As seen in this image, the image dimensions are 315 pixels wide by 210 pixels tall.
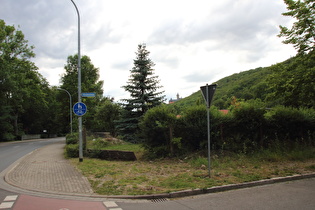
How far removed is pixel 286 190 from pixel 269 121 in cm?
591

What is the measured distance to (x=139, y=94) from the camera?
19.3m

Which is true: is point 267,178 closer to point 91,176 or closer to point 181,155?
point 181,155

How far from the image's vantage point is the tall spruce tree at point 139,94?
18.8m

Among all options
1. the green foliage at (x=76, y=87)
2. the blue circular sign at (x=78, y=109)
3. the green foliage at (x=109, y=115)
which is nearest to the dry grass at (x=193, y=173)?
the blue circular sign at (x=78, y=109)

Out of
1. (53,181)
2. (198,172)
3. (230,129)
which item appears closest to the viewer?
(53,181)

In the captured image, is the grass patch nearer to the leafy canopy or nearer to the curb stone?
the curb stone

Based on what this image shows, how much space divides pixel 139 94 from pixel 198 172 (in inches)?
481

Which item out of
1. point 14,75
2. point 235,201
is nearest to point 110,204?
point 235,201

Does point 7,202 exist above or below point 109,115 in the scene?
below

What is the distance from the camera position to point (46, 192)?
618cm

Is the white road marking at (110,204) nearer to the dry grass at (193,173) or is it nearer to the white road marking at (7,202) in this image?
the dry grass at (193,173)

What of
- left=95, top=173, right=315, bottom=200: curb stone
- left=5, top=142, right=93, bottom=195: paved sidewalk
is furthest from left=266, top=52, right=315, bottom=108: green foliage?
left=5, top=142, right=93, bottom=195: paved sidewalk

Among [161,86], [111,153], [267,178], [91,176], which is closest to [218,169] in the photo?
[267,178]

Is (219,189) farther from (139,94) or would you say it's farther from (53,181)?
(139,94)
